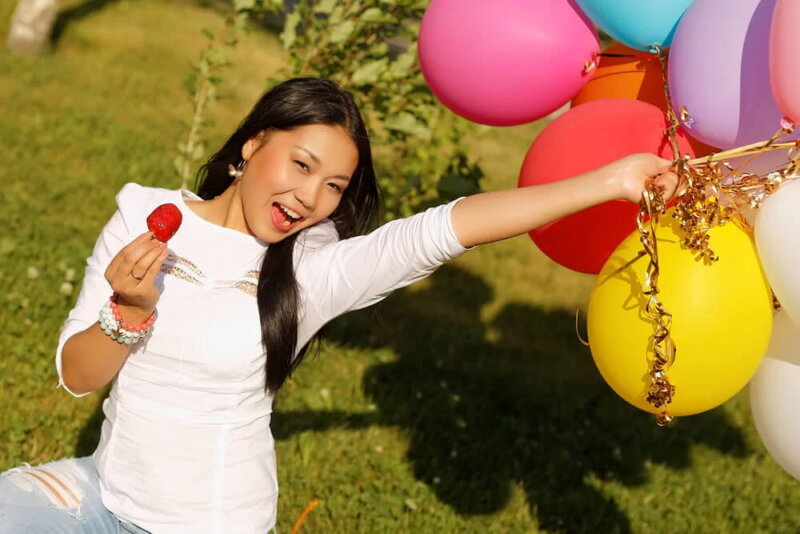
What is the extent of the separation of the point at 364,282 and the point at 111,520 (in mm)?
980

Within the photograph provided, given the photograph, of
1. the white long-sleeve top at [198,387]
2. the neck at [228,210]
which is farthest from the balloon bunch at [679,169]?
the neck at [228,210]

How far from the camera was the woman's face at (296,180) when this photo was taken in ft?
8.49

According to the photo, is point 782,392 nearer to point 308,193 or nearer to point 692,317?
point 692,317

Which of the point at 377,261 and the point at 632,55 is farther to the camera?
the point at 632,55

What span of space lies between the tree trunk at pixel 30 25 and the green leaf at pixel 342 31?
553cm

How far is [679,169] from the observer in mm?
2145

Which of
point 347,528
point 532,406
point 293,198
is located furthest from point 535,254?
point 293,198

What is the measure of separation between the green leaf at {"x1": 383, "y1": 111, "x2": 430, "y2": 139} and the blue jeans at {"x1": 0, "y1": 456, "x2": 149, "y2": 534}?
8.85ft

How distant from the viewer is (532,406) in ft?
16.4

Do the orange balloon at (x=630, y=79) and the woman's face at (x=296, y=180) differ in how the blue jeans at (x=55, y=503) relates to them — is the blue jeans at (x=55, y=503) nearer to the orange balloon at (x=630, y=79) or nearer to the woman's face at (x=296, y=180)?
the woman's face at (x=296, y=180)

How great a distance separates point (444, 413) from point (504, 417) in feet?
1.05

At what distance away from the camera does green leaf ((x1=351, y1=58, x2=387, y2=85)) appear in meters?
4.73

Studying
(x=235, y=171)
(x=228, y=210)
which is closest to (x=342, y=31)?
(x=235, y=171)

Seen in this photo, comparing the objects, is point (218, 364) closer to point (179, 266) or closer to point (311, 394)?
point (179, 266)
